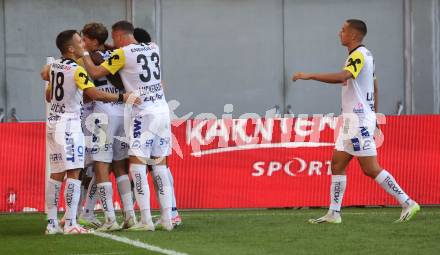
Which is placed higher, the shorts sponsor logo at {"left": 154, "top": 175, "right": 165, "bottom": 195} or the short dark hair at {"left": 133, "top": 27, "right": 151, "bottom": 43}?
the short dark hair at {"left": 133, "top": 27, "right": 151, "bottom": 43}

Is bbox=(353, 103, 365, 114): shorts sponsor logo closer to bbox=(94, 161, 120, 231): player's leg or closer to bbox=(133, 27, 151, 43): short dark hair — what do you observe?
bbox=(133, 27, 151, 43): short dark hair

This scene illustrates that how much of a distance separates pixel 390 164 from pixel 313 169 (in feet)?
3.60

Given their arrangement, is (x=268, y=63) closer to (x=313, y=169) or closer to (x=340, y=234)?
(x=313, y=169)

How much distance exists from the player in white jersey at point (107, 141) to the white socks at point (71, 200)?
0.48 metres

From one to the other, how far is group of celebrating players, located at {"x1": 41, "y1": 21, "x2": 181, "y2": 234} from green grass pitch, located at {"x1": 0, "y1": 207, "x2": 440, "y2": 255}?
41 centimetres

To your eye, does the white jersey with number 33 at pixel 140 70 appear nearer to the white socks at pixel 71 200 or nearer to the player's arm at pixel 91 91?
the player's arm at pixel 91 91

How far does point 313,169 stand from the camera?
660 inches

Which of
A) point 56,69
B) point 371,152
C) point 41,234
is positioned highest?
point 56,69

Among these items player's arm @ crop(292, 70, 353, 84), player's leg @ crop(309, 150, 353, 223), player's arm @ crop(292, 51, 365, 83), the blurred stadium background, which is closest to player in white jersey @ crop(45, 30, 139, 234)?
player's arm @ crop(292, 70, 353, 84)

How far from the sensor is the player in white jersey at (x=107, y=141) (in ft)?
41.2

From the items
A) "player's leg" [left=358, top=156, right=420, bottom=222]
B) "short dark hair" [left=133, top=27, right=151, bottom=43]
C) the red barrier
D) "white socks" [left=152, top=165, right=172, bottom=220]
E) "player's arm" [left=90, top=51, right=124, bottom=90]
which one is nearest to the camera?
"white socks" [left=152, top=165, right=172, bottom=220]

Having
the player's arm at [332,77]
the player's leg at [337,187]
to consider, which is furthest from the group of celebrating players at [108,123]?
the player's leg at [337,187]

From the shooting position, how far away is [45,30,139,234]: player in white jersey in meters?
12.1

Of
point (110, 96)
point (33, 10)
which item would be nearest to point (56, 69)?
point (110, 96)
